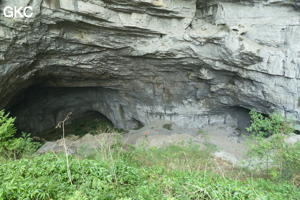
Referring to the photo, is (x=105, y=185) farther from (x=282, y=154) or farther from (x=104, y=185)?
(x=282, y=154)

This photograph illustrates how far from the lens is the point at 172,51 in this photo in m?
9.41

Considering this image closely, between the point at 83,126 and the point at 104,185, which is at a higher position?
the point at 104,185

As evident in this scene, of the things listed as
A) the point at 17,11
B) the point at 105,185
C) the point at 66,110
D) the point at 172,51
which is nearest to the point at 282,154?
the point at 105,185

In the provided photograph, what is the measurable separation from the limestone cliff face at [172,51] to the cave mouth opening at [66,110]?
2322 millimetres

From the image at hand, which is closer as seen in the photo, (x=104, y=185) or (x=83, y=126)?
(x=104, y=185)

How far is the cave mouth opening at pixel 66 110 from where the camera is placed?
13734mm

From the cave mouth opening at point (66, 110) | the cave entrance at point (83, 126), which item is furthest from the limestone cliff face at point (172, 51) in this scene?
the cave entrance at point (83, 126)

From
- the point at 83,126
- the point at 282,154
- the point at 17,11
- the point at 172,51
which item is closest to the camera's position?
the point at 282,154

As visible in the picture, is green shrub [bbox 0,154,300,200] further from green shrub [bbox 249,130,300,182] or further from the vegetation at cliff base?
green shrub [bbox 249,130,300,182]

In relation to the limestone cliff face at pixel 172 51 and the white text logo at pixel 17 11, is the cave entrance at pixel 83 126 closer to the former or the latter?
the limestone cliff face at pixel 172 51

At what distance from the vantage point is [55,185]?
11.8 feet

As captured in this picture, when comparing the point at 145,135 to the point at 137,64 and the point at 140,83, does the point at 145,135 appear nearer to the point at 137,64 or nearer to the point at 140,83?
the point at 140,83

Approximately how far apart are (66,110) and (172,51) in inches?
394

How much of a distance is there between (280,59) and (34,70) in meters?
10.3
